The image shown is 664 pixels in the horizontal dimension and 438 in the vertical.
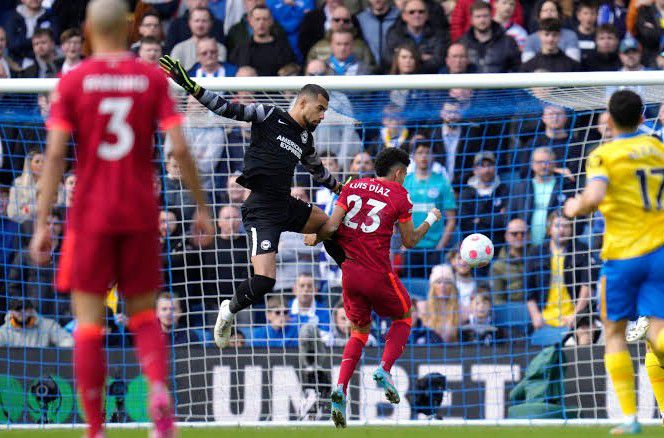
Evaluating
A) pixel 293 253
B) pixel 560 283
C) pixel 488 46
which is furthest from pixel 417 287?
A: pixel 488 46

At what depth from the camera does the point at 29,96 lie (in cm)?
1053

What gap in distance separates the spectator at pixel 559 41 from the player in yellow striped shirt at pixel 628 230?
6.15 m

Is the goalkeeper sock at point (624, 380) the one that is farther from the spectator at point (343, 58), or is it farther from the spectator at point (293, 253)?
the spectator at point (343, 58)

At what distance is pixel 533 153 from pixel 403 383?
8.41ft

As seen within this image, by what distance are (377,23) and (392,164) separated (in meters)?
4.90

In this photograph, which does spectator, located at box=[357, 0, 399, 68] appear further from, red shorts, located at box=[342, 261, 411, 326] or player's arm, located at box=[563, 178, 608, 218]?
player's arm, located at box=[563, 178, 608, 218]

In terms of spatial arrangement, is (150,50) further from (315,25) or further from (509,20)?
(509,20)

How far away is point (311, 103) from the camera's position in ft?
29.7

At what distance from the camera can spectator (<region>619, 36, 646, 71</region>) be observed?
12.6m

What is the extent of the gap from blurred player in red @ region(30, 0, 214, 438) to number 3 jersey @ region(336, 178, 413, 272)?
331 centimetres

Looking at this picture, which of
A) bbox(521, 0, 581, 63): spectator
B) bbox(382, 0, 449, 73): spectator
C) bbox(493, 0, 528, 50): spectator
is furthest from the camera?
bbox(493, 0, 528, 50): spectator

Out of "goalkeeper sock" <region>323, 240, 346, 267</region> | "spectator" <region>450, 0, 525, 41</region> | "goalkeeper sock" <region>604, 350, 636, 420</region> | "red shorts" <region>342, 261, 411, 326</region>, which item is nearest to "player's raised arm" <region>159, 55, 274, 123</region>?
"goalkeeper sock" <region>323, 240, 346, 267</region>

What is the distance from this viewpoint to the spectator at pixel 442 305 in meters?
11.0

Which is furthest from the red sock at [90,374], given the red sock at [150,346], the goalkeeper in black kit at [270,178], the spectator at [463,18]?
the spectator at [463,18]
